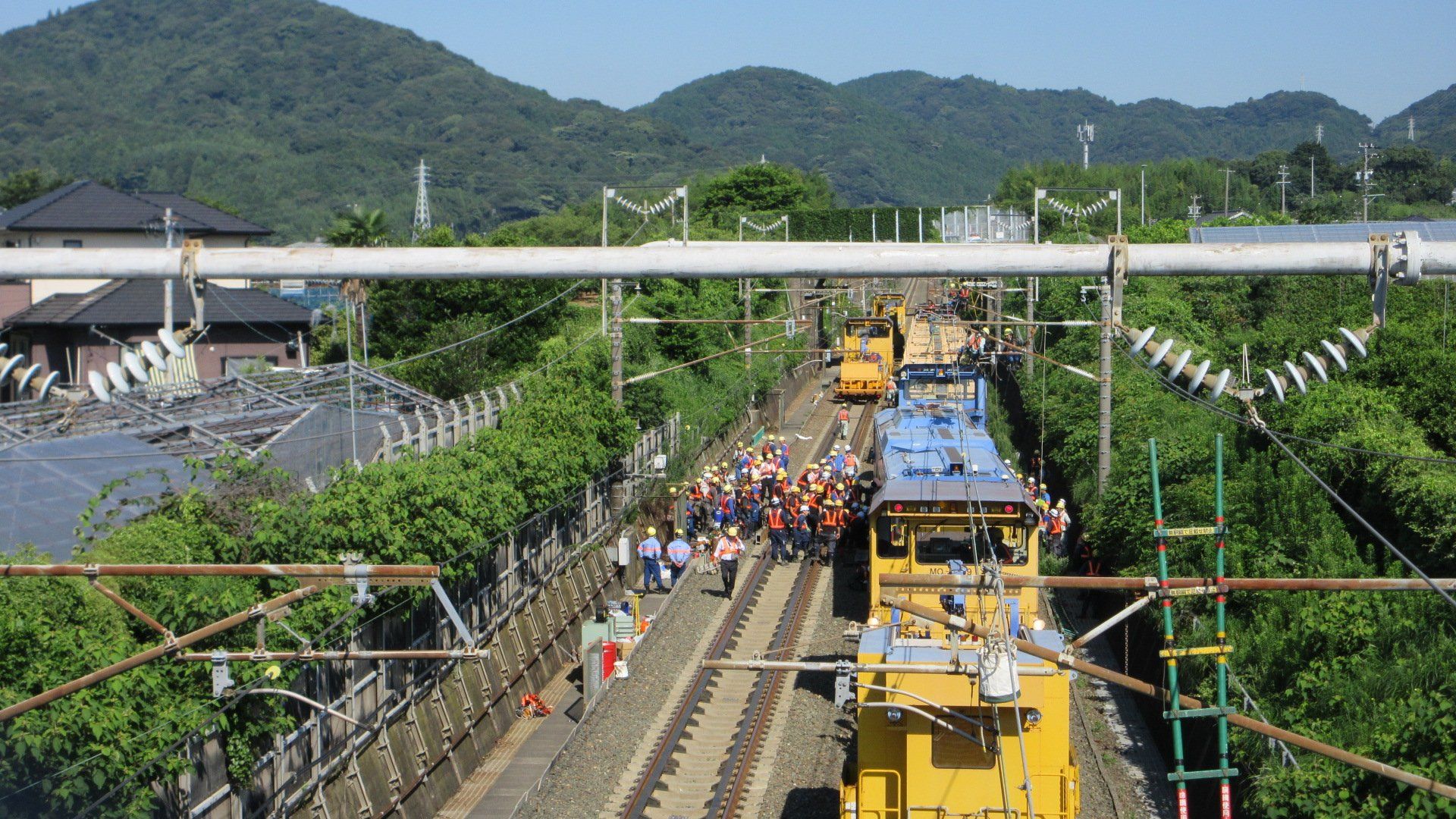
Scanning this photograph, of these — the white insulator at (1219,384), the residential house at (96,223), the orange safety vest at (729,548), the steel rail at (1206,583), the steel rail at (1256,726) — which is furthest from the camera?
the residential house at (96,223)

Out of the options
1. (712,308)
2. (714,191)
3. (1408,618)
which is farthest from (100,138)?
(1408,618)

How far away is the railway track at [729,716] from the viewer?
1786 centimetres

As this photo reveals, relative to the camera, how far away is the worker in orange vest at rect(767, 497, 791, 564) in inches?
1173

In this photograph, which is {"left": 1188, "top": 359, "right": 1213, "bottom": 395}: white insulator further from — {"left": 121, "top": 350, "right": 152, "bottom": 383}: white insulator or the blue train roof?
the blue train roof

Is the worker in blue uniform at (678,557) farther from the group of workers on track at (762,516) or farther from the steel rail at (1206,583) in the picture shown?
the steel rail at (1206,583)

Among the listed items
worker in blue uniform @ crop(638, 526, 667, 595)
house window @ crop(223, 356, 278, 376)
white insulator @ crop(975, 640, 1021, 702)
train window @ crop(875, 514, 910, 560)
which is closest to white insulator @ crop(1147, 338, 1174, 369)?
white insulator @ crop(975, 640, 1021, 702)

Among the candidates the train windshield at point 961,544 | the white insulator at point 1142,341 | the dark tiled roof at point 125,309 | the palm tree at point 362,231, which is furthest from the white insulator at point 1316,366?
the palm tree at point 362,231

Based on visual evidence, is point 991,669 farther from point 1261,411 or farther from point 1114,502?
point 1261,411

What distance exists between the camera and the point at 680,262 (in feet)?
22.9

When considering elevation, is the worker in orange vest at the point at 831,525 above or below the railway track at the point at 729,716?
above

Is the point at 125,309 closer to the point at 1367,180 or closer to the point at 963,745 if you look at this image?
the point at 963,745

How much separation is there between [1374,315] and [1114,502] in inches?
682

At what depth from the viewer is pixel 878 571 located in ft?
62.4

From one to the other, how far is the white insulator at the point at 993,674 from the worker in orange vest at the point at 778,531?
18.3m
